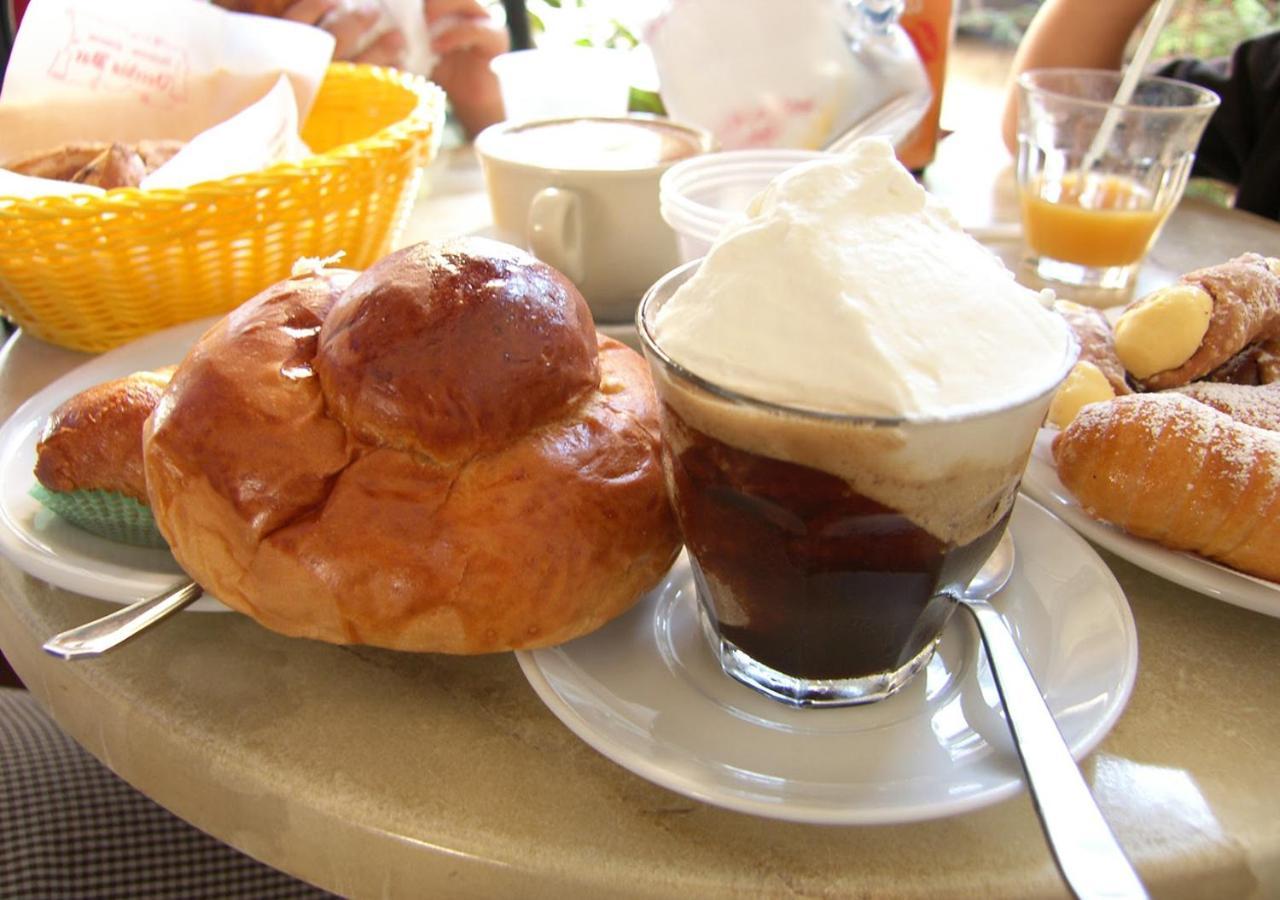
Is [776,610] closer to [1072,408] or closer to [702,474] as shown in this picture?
[702,474]

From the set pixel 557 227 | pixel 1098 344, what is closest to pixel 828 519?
pixel 1098 344

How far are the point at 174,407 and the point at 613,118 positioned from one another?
0.83 m

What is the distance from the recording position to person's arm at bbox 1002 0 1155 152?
5.32ft

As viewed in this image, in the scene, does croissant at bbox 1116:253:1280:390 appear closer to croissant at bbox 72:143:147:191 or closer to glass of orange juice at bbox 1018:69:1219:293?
glass of orange juice at bbox 1018:69:1219:293

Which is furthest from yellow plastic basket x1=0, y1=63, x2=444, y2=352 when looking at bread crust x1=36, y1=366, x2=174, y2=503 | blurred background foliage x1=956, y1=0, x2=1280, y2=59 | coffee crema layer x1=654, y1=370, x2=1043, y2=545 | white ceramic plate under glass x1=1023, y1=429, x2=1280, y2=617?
blurred background foliage x1=956, y1=0, x2=1280, y2=59

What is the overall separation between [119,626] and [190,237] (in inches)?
20.3

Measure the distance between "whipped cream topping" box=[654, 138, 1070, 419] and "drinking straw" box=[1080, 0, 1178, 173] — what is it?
781 millimetres

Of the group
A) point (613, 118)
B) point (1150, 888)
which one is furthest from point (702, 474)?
point (613, 118)

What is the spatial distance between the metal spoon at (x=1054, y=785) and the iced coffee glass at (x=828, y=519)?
0.12 feet

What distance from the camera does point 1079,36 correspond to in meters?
1.65

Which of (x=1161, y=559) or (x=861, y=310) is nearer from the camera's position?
(x=861, y=310)

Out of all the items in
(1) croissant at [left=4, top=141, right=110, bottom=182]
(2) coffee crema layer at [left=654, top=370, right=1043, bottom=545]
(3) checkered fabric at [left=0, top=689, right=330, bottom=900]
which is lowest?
(3) checkered fabric at [left=0, top=689, right=330, bottom=900]

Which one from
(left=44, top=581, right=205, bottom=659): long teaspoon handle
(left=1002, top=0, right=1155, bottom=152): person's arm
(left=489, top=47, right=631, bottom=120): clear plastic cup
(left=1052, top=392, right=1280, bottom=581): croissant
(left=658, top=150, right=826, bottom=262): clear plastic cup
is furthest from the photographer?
(left=1002, top=0, right=1155, bottom=152): person's arm

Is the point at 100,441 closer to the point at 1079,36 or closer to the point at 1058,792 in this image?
the point at 1058,792
